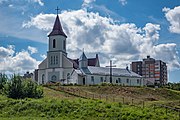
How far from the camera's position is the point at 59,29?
8862 centimetres

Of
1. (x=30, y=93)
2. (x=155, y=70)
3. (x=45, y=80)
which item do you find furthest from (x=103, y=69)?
(x=155, y=70)

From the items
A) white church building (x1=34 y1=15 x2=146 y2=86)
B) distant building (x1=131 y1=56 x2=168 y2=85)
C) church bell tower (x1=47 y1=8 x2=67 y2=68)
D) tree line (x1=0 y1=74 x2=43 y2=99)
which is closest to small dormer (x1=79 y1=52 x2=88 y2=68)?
white church building (x1=34 y1=15 x2=146 y2=86)

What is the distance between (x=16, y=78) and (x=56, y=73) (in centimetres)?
4909

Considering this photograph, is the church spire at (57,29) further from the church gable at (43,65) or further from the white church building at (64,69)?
the church gable at (43,65)

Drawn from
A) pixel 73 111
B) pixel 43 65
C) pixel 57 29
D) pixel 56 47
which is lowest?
pixel 73 111

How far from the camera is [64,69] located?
280 feet

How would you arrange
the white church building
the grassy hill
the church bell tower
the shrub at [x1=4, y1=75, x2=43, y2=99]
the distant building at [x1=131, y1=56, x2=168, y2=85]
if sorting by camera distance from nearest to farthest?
the grassy hill < the shrub at [x1=4, y1=75, x2=43, y2=99] < the white church building < the church bell tower < the distant building at [x1=131, y1=56, x2=168, y2=85]

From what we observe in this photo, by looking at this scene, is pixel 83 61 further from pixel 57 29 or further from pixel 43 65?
pixel 43 65

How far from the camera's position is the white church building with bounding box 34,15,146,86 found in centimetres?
8206

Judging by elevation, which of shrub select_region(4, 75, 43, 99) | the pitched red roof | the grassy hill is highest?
the pitched red roof

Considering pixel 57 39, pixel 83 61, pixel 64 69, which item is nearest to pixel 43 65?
pixel 64 69

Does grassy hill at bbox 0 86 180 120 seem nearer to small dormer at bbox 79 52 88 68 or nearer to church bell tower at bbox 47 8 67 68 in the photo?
small dormer at bbox 79 52 88 68

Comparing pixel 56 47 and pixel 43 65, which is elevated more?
pixel 56 47

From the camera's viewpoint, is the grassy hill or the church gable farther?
the church gable
